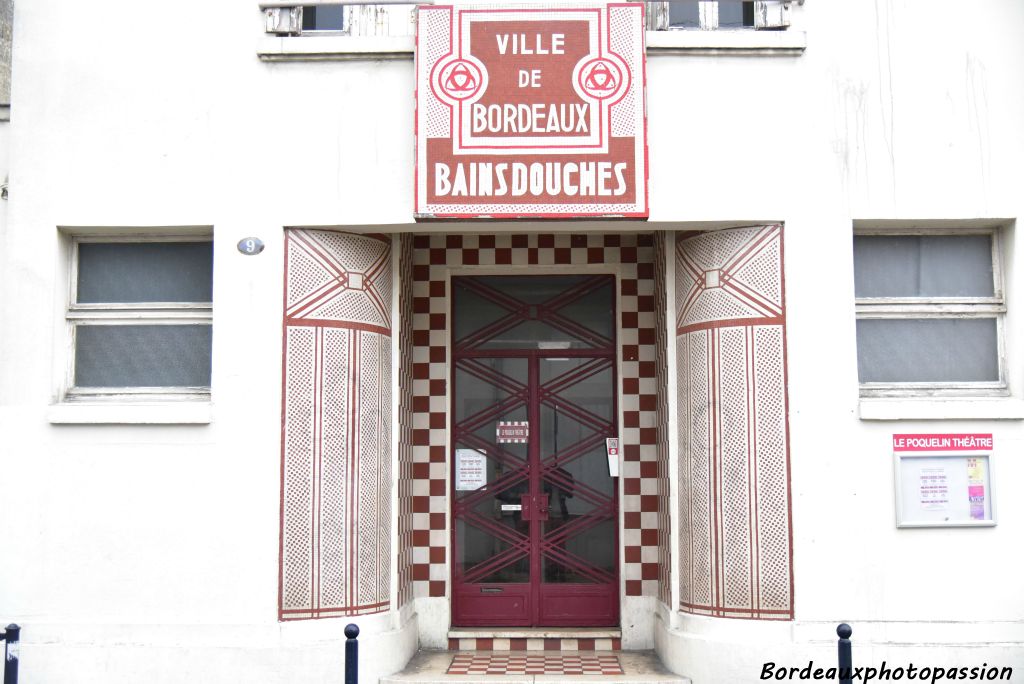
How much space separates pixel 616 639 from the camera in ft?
30.7

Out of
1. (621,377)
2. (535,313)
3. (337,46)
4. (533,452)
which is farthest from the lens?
(535,313)

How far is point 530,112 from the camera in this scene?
8297 mm

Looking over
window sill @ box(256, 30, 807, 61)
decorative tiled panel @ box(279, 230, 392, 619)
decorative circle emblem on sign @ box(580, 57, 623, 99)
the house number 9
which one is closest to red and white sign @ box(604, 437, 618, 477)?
decorative tiled panel @ box(279, 230, 392, 619)

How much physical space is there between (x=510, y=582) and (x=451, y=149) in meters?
4.02

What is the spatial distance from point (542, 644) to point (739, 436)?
8.77ft

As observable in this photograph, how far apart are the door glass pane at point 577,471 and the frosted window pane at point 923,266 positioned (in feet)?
8.24

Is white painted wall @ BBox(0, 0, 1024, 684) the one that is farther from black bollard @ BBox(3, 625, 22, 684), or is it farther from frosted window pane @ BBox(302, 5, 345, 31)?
black bollard @ BBox(3, 625, 22, 684)

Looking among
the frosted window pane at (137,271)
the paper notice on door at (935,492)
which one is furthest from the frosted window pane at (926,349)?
the frosted window pane at (137,271)

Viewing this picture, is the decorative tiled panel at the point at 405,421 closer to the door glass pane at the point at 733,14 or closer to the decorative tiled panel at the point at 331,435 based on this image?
the decorative tiled panel at the point at 331,435

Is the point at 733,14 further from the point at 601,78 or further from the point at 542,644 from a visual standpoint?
the point at 542,644

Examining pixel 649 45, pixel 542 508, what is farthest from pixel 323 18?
pixel 542 508

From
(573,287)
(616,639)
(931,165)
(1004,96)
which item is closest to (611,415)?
(573,287)

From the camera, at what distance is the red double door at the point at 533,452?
31.7 feet

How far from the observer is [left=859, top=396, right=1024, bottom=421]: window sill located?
8.18 m
